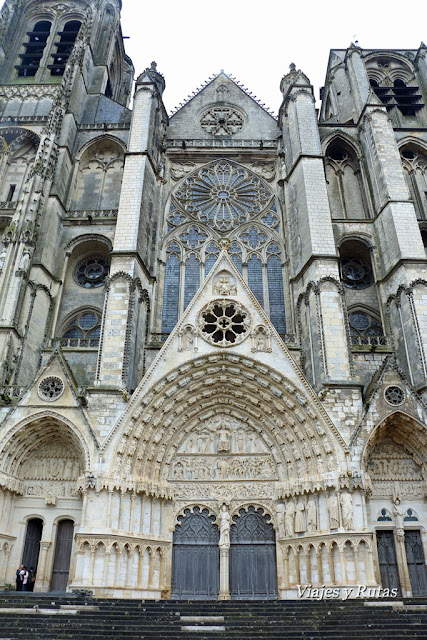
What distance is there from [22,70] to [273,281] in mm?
17294

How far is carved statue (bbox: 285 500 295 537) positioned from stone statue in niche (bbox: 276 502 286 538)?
15cm

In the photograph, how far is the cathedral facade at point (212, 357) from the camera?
11.8 m

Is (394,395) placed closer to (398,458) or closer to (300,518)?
(398,458)

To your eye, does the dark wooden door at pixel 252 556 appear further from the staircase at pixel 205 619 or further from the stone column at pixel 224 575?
the staircase at pixel 205 619

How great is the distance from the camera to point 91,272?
1733cm

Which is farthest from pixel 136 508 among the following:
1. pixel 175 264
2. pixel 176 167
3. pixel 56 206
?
pixel 176 167

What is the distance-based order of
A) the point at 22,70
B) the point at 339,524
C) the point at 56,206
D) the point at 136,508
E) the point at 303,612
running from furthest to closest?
the point at 22,70 → the point at 56,206 → the point at 136,508 → the point at 339,524 → the point at 303,612

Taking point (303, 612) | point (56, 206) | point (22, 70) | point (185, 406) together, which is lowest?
point (303, 612)

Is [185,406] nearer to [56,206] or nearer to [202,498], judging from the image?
[202,498]

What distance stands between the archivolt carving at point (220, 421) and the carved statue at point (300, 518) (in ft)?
2.50

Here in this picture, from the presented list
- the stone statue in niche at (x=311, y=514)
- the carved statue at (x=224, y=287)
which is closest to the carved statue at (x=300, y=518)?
the stone statue in niche at (x=311, y=514)

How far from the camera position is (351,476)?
1127 centimetres

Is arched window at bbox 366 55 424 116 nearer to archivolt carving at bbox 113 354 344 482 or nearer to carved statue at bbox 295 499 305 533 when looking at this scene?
archivolt carving at bbox 113 354 344 482

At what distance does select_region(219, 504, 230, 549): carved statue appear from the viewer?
12305 millimetres
